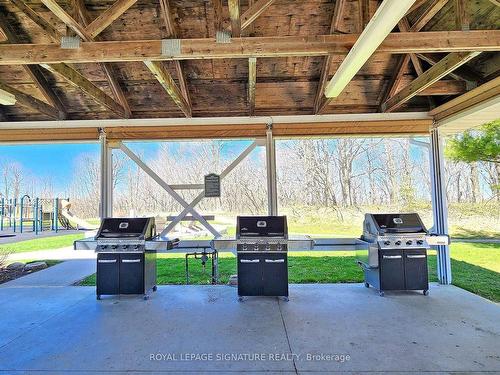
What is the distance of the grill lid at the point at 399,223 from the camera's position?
4.56 meters

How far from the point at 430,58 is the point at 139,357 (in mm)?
5199

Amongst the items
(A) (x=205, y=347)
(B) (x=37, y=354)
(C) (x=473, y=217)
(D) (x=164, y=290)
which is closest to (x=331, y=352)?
(A) (x=205, y=347)

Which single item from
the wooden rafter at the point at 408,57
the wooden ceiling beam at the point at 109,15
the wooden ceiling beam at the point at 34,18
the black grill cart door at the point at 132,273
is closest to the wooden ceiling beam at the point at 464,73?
the wooden rafter at the point at 408,57

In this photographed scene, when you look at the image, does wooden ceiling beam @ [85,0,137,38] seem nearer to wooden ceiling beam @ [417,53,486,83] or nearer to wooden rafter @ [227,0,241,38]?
wooden rafter @ [227,0,241,38]

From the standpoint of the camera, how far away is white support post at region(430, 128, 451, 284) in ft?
17.1

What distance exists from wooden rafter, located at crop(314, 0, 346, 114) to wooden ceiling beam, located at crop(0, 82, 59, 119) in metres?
4.29

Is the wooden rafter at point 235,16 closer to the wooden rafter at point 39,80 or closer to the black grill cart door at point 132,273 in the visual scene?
the wooden rafter at point 39,80

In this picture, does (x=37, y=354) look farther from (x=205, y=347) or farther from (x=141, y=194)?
(x=141, y=194)

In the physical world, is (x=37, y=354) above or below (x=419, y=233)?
below

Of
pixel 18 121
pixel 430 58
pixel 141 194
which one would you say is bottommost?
pixel 141 194

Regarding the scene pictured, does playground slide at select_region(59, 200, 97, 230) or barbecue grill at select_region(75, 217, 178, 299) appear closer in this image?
barbecue grill at select_region(75, 217, 178, 299)

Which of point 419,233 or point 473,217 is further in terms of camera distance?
point 473,217

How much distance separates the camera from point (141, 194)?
9.27 metres

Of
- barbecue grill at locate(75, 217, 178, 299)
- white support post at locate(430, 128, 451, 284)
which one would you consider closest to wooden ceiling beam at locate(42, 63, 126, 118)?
barbecue grill at locate(75, 217, 178, 299)
